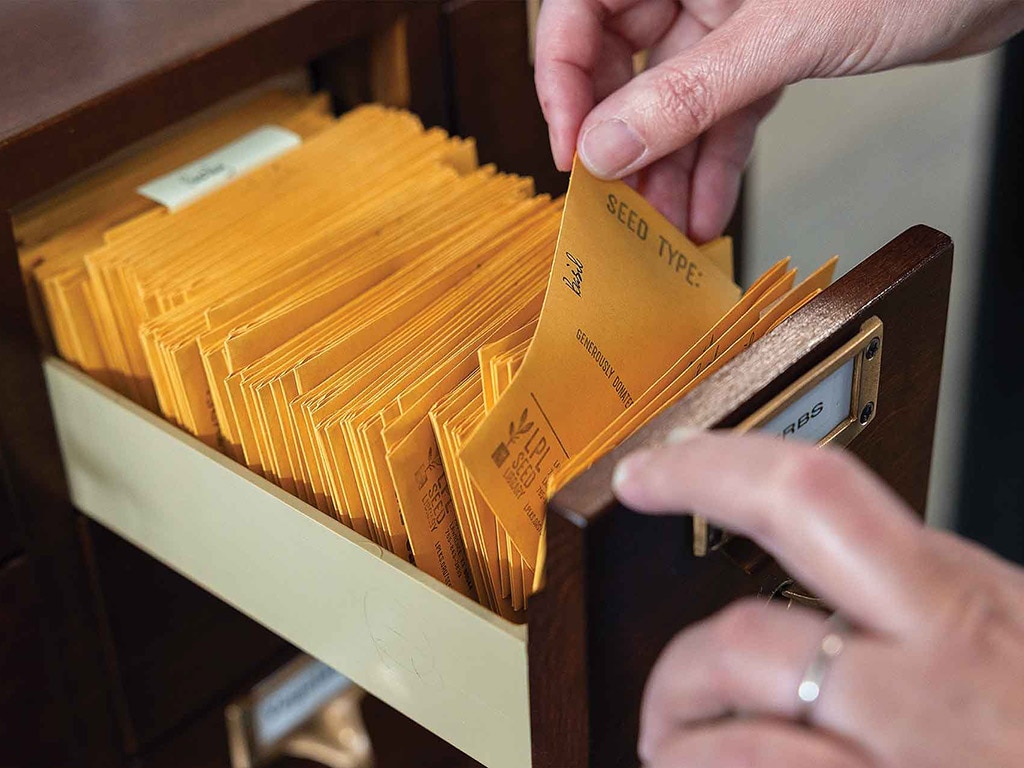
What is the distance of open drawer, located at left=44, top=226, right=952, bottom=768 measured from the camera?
47 cm

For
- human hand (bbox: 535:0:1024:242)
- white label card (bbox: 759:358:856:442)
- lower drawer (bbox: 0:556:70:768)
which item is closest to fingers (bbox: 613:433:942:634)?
white label card (bbox: 759:358:856:442)

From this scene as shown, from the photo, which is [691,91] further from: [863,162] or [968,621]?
[863,162]

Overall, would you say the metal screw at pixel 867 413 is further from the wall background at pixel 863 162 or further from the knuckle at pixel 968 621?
the wall background at pixel 863 162

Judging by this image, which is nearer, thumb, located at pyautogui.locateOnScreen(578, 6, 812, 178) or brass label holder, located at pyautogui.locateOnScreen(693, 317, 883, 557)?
brass label holder, located at pyautogui.locateOnScreen(693, 317, 883, 557)

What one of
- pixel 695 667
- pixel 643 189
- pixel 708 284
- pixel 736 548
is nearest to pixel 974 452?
pixel 643 189

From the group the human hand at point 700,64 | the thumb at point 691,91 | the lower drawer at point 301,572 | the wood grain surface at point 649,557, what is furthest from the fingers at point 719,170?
the lower drawer at point 301,572

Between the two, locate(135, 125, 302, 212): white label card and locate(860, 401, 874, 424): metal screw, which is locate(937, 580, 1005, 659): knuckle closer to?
locate(860, 401, 874, 424): metal screw

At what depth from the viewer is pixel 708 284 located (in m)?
0.67

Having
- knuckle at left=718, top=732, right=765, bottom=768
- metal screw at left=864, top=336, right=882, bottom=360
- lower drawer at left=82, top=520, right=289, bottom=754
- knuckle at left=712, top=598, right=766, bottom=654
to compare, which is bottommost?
lower drawer at left=82, top=520, right=289, bottom=754

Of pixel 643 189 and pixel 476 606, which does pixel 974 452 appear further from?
pixel 476 606

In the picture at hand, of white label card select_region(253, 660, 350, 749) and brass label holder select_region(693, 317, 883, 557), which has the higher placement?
brass label holder select_region(693, 317, 883, 557)

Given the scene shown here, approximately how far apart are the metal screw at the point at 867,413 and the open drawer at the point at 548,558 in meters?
0.01

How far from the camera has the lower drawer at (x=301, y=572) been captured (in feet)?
1.76

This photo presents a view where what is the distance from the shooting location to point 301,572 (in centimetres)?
60
